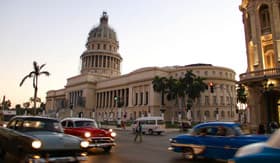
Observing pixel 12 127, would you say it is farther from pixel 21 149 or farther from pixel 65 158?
pixel 65 158

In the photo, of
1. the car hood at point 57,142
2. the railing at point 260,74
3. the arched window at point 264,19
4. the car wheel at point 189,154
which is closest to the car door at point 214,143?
the car wheel at point 189,154

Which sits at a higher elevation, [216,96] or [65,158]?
[216,96]

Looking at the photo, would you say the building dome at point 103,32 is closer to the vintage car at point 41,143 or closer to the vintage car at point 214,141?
the vintage car at point 214,141

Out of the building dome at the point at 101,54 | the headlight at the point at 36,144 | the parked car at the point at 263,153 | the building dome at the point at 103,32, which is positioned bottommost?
the headlight at the point at 36,144

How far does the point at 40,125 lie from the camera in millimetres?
8742

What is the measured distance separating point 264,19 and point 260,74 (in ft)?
23.4

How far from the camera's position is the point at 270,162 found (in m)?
3.70

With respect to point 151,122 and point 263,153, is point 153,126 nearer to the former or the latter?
point 151,122

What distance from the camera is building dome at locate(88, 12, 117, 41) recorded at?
406ft

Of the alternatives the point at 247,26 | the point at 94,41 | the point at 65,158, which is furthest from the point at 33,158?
the point at 94,41

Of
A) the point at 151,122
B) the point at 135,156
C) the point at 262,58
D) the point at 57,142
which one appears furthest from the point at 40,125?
the point at 151,122

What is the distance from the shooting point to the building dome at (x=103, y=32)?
124 metres

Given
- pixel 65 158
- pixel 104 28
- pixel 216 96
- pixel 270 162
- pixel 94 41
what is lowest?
pixel 65 158

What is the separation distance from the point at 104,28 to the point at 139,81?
52511 millimetres
